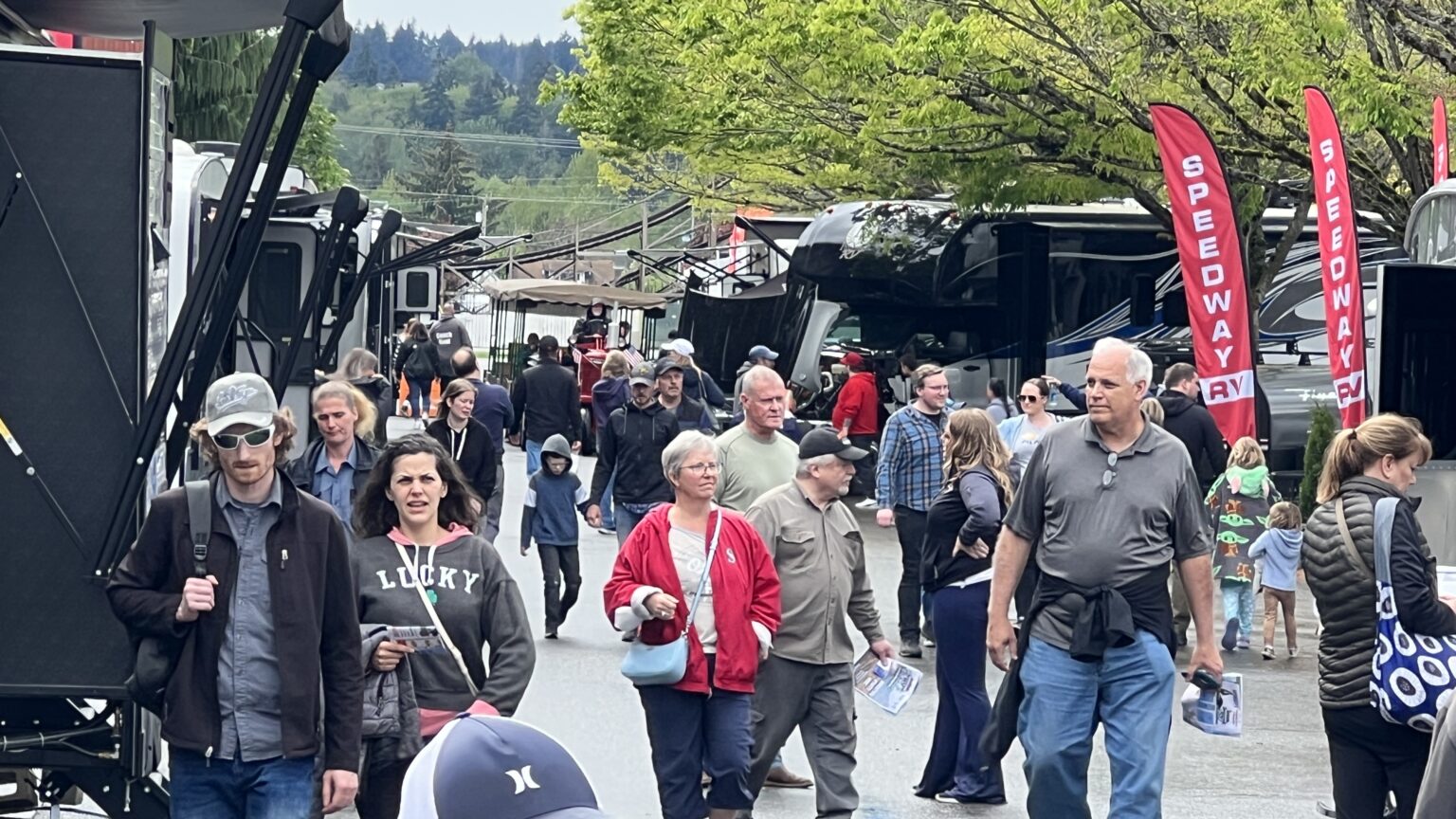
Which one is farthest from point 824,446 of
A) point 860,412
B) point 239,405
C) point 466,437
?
point 860,412

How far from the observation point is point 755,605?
792 centimetres

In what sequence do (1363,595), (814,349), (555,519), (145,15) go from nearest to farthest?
(1363,595) < (145,15) < (555,519) < (814,349)

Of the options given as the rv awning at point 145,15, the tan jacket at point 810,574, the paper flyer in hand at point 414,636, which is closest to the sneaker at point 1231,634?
the tan jacket at point 810,574

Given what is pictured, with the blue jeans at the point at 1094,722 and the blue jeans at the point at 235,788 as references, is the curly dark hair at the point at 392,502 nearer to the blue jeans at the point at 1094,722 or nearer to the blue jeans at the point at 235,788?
the blue jeans at the point at 235,788

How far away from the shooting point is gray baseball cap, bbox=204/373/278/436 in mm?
5906

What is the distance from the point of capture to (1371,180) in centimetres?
1917

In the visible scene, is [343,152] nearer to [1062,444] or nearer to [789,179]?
[789,179]

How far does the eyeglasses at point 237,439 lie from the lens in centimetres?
586

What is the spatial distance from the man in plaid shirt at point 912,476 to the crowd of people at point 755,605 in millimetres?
2839

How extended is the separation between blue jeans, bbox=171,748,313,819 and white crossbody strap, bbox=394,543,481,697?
74cm

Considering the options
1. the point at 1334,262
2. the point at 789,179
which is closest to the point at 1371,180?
the point at 1334,262

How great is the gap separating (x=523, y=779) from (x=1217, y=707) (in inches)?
225

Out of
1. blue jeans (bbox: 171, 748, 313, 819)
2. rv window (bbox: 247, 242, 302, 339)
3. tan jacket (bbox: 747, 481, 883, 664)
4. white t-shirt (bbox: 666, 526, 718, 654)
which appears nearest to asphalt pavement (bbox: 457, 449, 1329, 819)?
white t-shirt (bbox: 666, 526, 718, 654)

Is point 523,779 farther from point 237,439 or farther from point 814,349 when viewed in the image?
point 814,349
